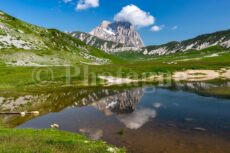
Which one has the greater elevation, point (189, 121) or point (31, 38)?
point (31, 38)

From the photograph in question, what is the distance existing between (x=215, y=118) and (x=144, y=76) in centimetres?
6798

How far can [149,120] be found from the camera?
1650 inches

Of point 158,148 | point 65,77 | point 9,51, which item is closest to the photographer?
point 158,148

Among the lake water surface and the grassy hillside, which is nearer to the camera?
the grassy hillside

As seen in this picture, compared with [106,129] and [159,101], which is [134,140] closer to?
[106,129]

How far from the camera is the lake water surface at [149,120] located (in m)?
31.0

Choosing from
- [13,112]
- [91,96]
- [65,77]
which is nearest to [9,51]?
[65,77]

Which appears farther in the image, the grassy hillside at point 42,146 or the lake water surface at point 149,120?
the lake water surface at point 149,120

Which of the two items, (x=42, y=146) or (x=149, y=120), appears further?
(x=149, y=120)

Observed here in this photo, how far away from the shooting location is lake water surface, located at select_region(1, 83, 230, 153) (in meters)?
31.0

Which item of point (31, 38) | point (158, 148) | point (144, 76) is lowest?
point (158, 148)

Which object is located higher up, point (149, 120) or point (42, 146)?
point (42, 146)

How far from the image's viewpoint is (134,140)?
3212 centimetres

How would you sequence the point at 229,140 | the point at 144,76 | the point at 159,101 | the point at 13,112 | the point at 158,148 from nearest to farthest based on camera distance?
the point at 158,148 < the point at 229,140 < the point at 13,112 < the point at 159,101 < the point at 144,76
